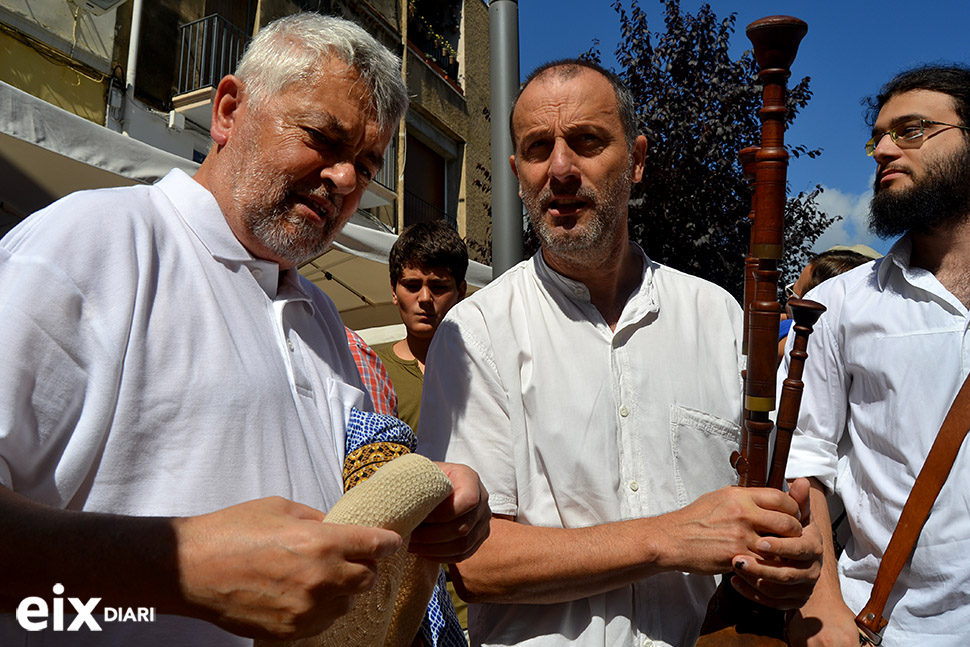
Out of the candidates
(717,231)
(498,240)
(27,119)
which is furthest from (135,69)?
(498,240)

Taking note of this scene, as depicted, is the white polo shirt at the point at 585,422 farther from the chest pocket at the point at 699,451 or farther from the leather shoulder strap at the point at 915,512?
the leather shoulder strap at the point at 915,512

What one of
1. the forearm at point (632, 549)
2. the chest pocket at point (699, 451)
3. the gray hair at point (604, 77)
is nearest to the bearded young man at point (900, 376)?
the chest pocket at point (699, 451)

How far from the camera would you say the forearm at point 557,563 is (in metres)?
1.94

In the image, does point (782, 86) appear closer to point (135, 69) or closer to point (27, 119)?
point (27, 119)

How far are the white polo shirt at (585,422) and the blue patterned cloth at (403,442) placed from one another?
161 millimetres

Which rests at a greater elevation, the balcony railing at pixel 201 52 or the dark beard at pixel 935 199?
the balcony railing at pixel 201 52

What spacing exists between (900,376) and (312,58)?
1.89 m

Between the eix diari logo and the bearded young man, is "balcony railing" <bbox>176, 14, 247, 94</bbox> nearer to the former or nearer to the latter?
the bearded young man

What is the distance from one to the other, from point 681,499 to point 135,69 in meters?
11.0

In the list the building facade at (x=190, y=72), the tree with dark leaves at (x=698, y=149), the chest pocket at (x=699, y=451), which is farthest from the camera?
the building facade at (x=190, y=72)

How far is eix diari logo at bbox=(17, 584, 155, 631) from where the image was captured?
1.20 m

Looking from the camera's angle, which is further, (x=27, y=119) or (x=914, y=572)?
(x=27, y=119)

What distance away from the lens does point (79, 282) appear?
143 centimetres

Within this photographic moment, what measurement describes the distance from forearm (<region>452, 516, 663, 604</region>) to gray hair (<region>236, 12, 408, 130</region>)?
1081 mm
